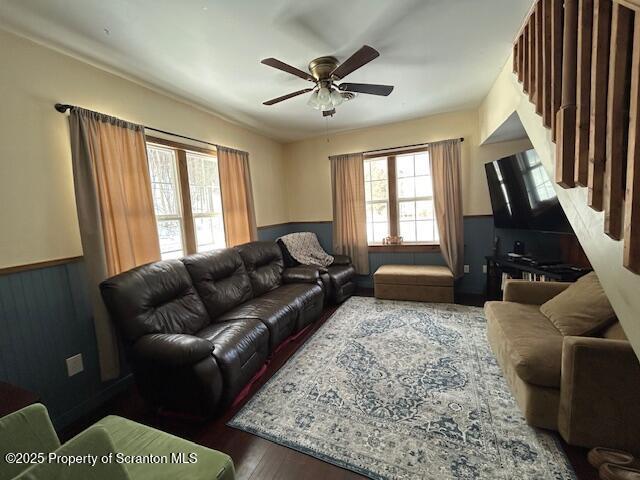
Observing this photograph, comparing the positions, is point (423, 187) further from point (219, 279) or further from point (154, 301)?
point (154, 301)

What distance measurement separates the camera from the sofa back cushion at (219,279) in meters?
2.44

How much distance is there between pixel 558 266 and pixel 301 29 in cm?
309

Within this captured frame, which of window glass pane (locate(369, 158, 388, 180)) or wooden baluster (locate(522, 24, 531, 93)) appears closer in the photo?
wooden baluster (locate(522, 24, 531, 93))

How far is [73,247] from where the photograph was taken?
195cm

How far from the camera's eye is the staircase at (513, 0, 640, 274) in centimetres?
81

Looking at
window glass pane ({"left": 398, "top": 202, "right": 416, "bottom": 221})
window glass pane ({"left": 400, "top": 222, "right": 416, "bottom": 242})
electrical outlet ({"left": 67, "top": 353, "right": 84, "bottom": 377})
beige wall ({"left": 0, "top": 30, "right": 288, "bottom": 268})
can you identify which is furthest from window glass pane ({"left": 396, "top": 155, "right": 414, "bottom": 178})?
electrical outlet ({"left": 67, "top": 353, "right": 84, "bottom": 377})

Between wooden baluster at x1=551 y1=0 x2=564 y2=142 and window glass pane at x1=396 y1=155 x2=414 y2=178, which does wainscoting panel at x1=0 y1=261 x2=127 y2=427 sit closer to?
wooden baluster at x1=551 y1=0 x2=564 y2=142

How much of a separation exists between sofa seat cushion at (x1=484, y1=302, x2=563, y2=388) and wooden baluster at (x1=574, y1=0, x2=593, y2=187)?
0.99 meters

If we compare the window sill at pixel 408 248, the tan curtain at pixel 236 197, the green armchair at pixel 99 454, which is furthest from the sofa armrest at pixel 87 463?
the window sill at pixel 408 248

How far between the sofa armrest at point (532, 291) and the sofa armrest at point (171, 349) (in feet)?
8.01

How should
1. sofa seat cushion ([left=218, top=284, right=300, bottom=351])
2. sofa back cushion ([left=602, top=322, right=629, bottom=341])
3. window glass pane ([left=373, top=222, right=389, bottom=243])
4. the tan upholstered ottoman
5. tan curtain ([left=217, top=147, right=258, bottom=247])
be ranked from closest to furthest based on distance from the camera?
1. sofa back cushion ([left=602, top=322, right=629, bottom=341])
2. sofa seat cushion ([left=218, top=284, right=300, bottom=351])
3. tan curtain ([left=217, top=147, right=258, bottom=247])
4. the tan upholstered ottoman
5. window glass pane ([left=373, top=222, right=389, bottom=243])

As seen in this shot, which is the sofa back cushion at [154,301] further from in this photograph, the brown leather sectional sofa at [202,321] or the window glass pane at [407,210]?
the window glass pane at [407,210]

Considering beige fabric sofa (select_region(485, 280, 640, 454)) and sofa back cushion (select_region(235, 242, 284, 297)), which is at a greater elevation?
sofa back cushion (select_region(235, 242, 284, 297))

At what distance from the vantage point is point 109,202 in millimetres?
2102
